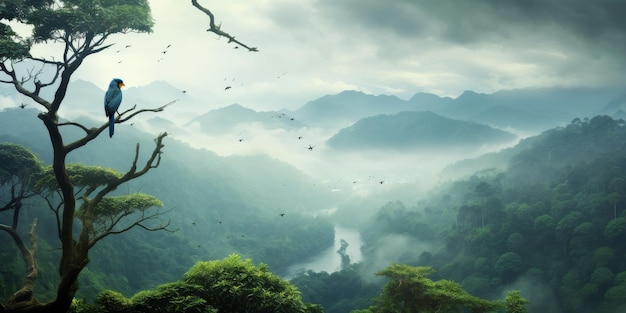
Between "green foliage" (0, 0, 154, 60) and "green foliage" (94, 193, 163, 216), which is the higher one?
"green foliage" (0, 0, 154, 60)

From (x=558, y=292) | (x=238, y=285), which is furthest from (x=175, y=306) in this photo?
(x=558, y=292)

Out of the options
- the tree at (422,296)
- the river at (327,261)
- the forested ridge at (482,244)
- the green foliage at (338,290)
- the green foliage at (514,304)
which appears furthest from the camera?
the river at (327,261)

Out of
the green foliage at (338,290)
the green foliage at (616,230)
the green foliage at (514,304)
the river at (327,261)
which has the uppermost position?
the green foliage at (616,230)

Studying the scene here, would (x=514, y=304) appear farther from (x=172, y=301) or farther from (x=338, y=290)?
(x=338, y=290)

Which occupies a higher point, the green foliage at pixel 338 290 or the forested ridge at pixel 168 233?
the forested ridge at pixel 168 233

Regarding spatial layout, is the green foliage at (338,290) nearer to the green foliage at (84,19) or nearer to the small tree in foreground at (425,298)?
the small tree in foreground at (425,298)

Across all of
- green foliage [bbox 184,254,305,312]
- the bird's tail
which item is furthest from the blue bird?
green foliage [bbox 184,254,305,312]

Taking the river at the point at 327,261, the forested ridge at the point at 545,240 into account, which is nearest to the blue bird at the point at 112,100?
the forested ridge at the point at 545,240

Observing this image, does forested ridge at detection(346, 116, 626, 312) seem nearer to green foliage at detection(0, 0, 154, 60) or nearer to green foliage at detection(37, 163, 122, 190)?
green foliage at detection(37, 163, 122, 190)

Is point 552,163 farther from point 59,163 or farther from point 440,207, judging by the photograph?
point 59,163
